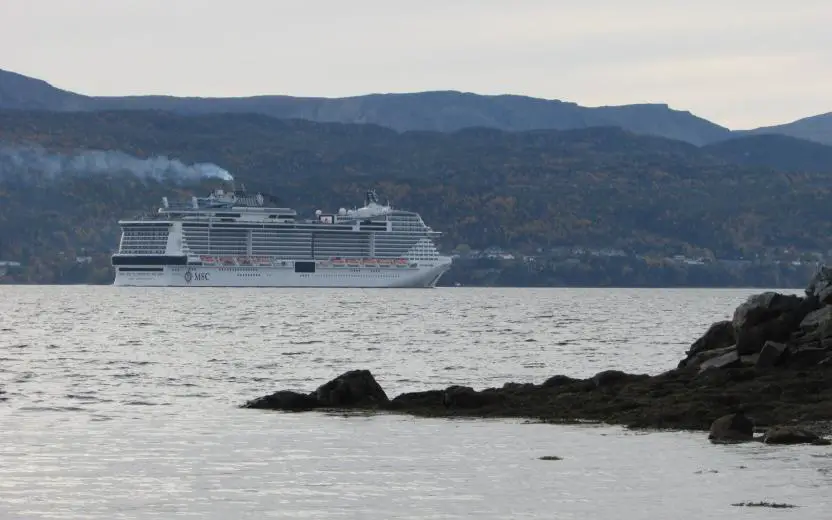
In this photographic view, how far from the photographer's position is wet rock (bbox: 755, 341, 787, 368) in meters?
29.5

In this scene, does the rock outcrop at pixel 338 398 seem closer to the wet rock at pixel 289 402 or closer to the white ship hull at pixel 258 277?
the wet rock at pixel 289 402

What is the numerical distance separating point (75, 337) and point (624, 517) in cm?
4789

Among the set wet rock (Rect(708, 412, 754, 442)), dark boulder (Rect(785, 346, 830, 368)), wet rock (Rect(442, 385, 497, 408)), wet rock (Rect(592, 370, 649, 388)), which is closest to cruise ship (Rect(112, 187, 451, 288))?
wet rock (Rect(592, 370, 649, 388))

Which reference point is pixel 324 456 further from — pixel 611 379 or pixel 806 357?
pixel 806 357

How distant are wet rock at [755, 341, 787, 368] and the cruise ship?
139 m

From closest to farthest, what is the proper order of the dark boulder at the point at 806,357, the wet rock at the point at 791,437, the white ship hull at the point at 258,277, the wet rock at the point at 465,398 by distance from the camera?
the wet rock at the point at 791,437 < the dark boulder at the point at 806,357 < the wet rock at the point at 465,398 < the white ship hull at the point at 258,277

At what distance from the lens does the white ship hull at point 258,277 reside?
16738 cm

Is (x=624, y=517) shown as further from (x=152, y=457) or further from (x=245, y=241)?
(x=245, y=241)

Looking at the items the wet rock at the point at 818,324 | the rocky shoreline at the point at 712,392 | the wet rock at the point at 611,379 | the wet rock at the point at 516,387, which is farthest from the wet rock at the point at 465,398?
the wet rock at the point at 818,324

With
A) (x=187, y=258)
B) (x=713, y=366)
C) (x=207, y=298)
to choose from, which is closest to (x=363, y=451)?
(x=713, y=366)

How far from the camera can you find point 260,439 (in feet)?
83.2

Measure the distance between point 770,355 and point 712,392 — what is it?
207 centimetres

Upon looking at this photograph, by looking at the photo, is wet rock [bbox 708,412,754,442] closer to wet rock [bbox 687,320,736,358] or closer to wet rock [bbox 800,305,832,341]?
wet rock [bbox 800,305,832,341]

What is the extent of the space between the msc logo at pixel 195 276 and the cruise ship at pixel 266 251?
100 millimetres
